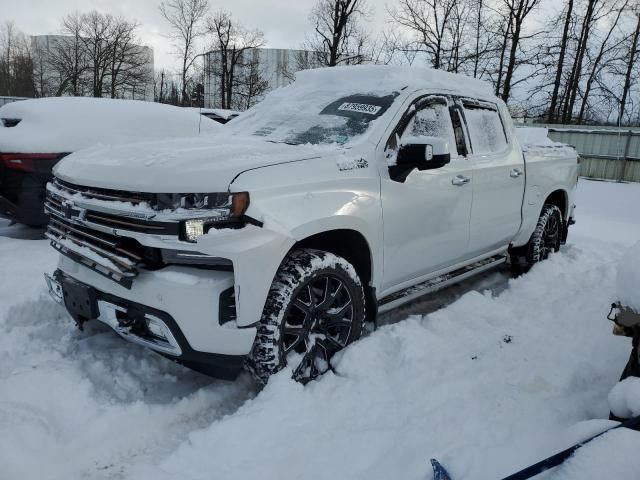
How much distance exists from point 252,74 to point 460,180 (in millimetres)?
34595

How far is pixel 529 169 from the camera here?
4.71 metres

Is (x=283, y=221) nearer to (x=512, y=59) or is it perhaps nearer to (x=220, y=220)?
(x=220, y=220)

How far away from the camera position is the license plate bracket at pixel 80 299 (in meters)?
2.53

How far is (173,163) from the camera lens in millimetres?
2377

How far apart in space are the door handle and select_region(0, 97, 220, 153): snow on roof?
286cm

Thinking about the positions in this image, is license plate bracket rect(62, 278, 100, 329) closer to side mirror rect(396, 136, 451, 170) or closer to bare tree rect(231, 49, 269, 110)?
side mirror rect(396, 136, 451, 170)

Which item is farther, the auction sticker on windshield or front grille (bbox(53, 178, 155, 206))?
the auction sticker on windshield

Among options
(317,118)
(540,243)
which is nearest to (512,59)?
(540,243)

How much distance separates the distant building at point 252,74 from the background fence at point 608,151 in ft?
66.5

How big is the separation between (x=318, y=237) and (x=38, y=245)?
12.5 feet

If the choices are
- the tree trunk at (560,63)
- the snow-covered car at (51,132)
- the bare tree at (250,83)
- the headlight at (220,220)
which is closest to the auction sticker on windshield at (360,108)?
the headlight at (220,220)

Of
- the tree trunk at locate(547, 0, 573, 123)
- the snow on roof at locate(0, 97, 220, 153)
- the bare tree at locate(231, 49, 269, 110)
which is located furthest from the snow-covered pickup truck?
the bare tree at locate(231, 49, 269, 110)

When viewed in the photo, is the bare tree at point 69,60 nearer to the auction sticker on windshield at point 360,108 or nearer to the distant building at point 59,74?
the distant building at point 59,74

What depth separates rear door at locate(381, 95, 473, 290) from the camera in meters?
3.17
